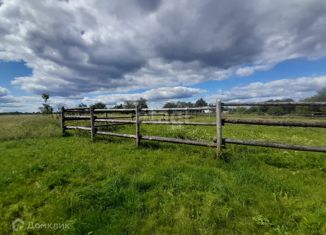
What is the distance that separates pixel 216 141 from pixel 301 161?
7.46 ft

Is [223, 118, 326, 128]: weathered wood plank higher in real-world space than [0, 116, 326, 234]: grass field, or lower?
higher

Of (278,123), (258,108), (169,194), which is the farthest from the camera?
(258,108)

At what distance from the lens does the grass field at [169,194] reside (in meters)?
3.24

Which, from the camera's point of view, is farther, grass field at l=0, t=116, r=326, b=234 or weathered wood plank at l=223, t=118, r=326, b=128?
weathered wood plank at l=223, t=118, r=326, b=128

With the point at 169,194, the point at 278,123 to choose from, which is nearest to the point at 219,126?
the point at 278,123

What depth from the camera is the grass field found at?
3236 millimetres

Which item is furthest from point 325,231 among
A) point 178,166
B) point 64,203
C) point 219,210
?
point 64,203

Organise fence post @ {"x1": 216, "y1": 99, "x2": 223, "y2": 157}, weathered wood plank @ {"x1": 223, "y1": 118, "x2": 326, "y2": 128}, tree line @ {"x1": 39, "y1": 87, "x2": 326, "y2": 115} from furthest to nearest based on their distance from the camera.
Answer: tree line @ {"x1": 39, "y1": 87, "x2": 326, "y2": 115}, fence post @ {"x1": 216, "y1": 99, "x2": 223, "y2": 157}, weathered wood plank @ {"x1": 223, "y1": 118, "x2": 326, "y2": 128}

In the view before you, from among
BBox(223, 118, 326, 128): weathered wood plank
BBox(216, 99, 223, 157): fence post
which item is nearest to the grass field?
BBox(216, 99, 223, 157): fence post

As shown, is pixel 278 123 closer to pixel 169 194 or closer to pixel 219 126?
pixel 219 126

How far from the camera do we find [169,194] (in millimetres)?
4062

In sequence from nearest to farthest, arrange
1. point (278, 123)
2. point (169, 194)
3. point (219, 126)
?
point (169, 194)
point (278, 123)
point (219, 126)

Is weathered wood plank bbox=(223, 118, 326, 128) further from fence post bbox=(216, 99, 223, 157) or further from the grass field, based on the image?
the grass field

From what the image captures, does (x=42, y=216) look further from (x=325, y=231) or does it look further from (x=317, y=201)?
(x=317, y=201)
